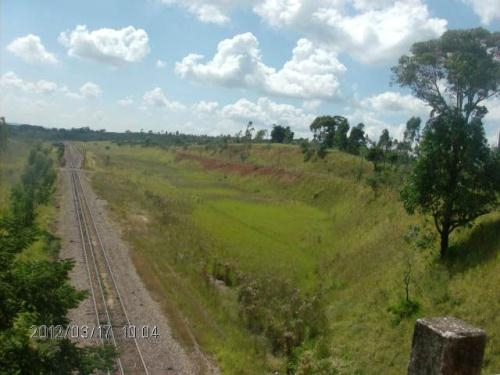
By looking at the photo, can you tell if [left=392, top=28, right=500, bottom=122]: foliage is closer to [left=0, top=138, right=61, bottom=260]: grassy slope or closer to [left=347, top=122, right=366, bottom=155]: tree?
[left=0, top=138, right=61, bottom=260]: grassy slope

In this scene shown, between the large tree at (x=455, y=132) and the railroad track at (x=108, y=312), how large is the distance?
12.4 meters

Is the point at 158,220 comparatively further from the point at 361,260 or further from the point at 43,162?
the point at 361,260

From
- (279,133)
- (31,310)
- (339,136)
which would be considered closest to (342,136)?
(339,136)

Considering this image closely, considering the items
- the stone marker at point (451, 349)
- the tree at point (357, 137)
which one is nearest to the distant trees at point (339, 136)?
the tree at point (357, 137)

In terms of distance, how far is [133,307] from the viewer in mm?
19781

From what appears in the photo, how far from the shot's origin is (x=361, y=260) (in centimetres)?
2689

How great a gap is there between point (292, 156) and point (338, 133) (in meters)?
9.79

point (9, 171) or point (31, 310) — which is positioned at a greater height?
point (31, 310)

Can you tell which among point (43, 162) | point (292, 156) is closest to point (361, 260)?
point (43, 162)

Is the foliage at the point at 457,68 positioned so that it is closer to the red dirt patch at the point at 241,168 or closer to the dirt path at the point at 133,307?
the dirt path at the point at 133,307

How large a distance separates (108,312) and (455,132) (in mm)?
15517

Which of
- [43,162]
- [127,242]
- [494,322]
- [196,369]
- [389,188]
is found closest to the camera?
[494,322]

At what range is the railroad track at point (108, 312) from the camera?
15.1 metres

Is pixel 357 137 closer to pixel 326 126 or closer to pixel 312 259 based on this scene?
pixel 326 126
